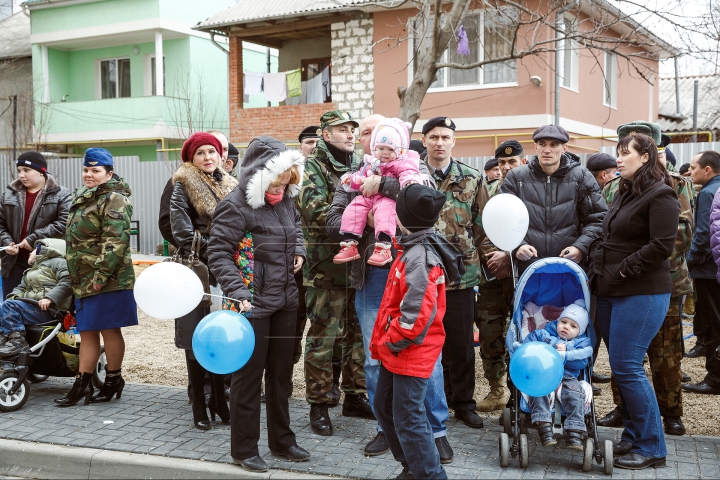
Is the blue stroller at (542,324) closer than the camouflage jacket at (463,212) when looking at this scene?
Yes

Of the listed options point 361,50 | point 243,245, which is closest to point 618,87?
point 361,50

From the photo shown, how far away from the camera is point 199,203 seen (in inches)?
223

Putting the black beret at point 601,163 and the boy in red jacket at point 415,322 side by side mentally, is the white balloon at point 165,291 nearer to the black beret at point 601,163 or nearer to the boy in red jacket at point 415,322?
the boy in red jacket at point 415,322

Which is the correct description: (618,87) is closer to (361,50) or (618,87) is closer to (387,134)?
(361,50)

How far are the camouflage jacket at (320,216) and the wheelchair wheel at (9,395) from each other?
109 inches

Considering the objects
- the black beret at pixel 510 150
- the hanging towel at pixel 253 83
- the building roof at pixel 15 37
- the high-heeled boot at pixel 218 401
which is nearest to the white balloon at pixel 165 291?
the high-heeled boot at pixel 218 401

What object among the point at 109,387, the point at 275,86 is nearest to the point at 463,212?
the point at 109,387

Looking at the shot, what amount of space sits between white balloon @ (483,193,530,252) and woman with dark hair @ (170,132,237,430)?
7.03 ft

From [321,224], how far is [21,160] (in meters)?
3.55

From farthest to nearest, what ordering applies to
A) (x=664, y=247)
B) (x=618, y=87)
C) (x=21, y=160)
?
(x=618, y=87) → (x=21, y=160) → (x=664, y=247)

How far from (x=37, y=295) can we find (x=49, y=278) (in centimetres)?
19

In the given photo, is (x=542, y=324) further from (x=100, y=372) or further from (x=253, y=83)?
(x=253, y=83)

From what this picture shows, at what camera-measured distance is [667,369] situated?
17.7 ft

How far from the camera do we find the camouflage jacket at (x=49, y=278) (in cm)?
662
